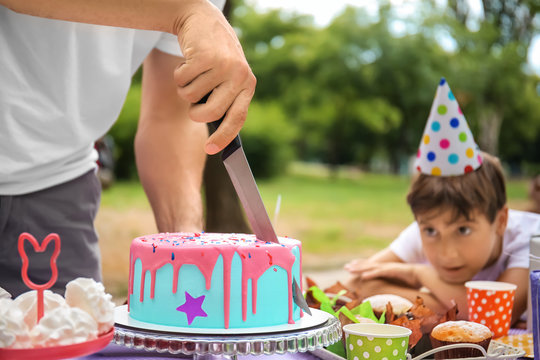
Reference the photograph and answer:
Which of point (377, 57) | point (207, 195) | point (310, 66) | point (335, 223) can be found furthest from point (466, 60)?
point (207, 195)

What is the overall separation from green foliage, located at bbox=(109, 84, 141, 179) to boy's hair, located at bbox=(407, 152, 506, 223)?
840 centimetres

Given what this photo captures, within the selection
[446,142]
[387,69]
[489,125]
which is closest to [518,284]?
[446,142]

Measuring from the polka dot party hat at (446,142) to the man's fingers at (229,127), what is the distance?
3.31ft

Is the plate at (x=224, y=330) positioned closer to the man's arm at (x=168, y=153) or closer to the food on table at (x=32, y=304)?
the food on table at (x=32, y=304)

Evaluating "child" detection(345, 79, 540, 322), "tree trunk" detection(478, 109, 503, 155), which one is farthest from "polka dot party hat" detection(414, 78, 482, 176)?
"tree trunk" detection(478, 109, 503, 155)

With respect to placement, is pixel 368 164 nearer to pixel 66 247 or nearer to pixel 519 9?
pixel 519 9

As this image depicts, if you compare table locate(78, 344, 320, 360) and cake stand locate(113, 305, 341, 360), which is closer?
Answer: cake stand locate(113, 305, 341, 360)

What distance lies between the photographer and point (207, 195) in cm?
545

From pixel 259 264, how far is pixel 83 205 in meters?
0.71

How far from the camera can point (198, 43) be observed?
96 cm

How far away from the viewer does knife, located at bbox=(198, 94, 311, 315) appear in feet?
3.36

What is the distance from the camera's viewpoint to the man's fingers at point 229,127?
0.97m

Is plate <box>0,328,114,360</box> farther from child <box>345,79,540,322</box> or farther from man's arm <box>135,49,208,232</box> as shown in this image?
child <box>345,79,540,322</box>

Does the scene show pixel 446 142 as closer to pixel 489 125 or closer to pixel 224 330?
pixel 224 330
